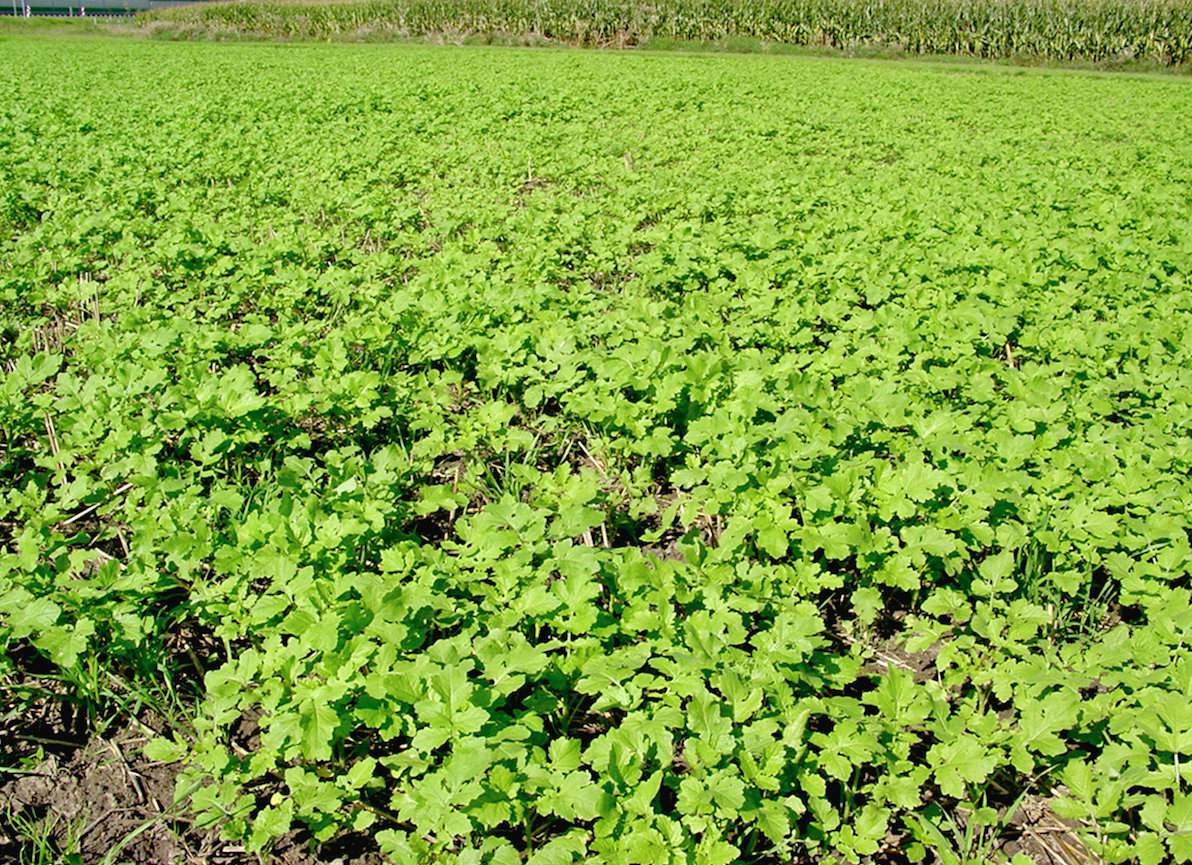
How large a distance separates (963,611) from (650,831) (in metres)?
1.40

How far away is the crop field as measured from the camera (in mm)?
2186

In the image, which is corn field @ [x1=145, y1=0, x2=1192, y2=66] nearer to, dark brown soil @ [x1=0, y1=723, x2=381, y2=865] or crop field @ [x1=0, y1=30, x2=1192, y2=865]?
crop field @ [x1=0, y1=30, x2=1192, y2=865]

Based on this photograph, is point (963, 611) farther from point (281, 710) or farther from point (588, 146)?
point (588, 146)

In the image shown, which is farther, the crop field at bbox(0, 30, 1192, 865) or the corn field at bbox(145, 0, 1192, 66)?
the corn field at bbox(145, 0, 1192, 66)

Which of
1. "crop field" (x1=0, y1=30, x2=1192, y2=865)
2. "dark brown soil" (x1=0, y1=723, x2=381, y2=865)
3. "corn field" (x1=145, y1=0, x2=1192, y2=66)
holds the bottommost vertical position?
"dark brown soil" (x1=0, y1=723, x2=381, y2=865)

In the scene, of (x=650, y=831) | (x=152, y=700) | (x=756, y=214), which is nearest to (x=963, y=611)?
(x=650, y=831)

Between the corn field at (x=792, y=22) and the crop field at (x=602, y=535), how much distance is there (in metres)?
27.5

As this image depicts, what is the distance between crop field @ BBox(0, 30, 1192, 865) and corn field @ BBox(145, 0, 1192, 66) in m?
27.5

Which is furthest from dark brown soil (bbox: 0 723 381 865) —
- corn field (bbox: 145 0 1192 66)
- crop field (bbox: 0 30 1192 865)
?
corn field (bbox: 145 0 1192 66)

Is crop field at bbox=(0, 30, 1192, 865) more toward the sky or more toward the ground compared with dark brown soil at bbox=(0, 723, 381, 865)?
more toward the sky

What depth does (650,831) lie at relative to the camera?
1.92m

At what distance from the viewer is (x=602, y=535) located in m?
3.49

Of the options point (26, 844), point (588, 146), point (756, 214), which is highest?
point (588, 146)

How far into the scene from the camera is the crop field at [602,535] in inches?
86.0
